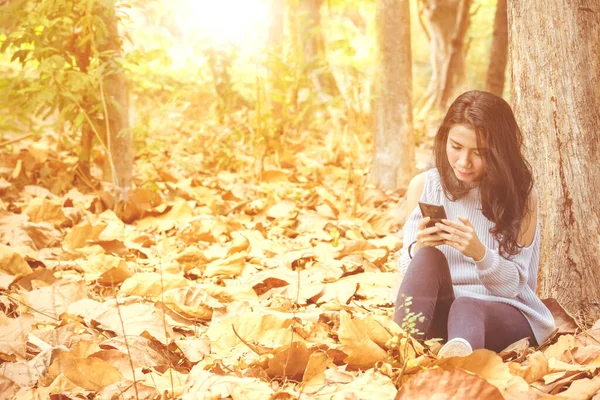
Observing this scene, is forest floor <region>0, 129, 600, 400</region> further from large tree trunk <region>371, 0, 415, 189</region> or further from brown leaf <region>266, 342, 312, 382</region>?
large tree trunk <region>371, 0, 415, 189</region>

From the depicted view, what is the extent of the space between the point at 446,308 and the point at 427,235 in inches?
12.2

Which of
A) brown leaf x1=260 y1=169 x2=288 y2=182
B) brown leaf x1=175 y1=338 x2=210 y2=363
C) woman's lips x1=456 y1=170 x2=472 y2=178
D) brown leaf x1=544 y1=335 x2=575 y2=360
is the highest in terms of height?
woman's lips x1=456 y1=170 x2=472 y2=178

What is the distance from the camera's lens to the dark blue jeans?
2.52m

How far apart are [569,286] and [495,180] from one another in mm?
611

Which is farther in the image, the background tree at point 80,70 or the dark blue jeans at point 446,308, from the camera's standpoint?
the background tree at point 80,70

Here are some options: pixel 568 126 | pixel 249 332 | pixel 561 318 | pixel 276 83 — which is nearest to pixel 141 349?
pixel 249 332

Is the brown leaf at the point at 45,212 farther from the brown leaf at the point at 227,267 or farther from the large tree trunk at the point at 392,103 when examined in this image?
the large tree trunk at the point at 392,103

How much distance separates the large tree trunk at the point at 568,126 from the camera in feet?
9.08

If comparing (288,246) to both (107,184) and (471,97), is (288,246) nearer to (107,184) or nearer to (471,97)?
(107,184)

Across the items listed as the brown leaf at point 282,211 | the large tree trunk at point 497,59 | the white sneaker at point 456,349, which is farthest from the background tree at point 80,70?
the large tree trunk at point 497,59

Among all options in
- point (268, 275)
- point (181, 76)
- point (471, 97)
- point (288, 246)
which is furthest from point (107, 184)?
point (181, 76)

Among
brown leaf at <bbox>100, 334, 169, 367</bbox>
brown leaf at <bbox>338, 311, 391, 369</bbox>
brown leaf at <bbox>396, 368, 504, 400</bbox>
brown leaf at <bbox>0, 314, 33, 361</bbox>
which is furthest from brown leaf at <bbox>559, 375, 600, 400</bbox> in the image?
brown leaf at <bbox>0, 314, 33, 361</bbox>

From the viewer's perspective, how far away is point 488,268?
255 cm

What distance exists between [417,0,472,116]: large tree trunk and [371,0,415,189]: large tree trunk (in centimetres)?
502
